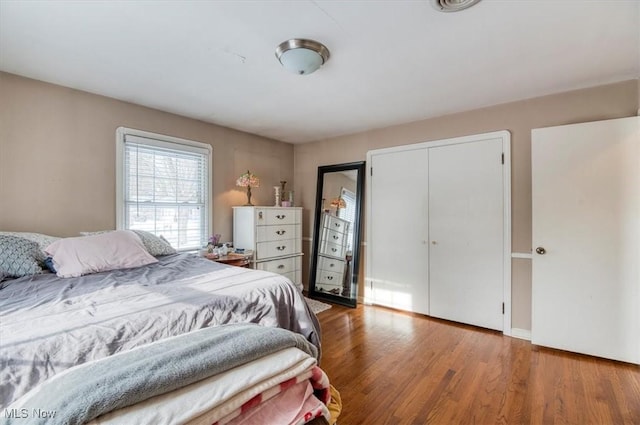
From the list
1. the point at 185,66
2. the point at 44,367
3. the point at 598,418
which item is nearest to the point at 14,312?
the point at 44,367

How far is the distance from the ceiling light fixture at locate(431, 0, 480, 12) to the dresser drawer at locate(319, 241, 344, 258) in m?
2.98

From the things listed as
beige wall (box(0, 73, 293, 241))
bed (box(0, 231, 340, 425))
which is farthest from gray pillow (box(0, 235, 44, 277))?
beige wall (box(0, 73, 293, 241))

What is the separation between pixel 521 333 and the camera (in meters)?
2.80

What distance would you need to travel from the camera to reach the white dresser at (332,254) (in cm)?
402

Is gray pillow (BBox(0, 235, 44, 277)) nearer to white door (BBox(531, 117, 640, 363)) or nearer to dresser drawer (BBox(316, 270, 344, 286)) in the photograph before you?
dresser drawer (BBox(316, 270, 344, 286))

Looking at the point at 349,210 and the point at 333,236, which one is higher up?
the point at 349,210

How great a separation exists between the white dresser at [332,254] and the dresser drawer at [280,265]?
412 millimetres

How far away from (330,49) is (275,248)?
2.55 m

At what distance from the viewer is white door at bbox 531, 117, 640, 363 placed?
231cm

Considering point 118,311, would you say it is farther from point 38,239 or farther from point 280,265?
point 280,265

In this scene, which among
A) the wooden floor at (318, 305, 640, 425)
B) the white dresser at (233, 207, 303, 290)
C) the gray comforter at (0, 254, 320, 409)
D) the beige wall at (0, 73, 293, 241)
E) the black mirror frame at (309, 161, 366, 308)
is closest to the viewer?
the gray comforter at (0, 254, 320, 409)

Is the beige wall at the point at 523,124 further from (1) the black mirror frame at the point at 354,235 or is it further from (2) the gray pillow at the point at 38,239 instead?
(2) the gray pillow at the point at 38,239

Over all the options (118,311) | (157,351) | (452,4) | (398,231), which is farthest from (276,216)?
(157,351)

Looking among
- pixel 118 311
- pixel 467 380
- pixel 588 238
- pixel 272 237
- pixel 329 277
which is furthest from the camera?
pixel 329 277
